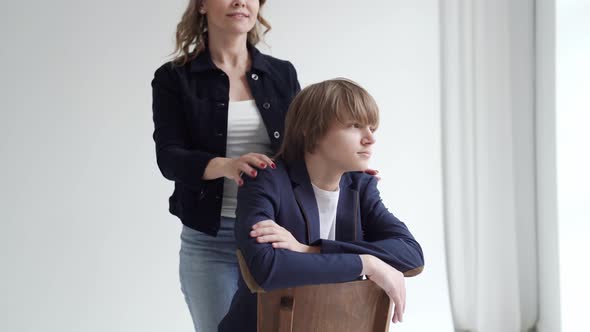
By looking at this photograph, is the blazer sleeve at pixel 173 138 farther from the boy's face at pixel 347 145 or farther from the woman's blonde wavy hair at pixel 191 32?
the boy's face at pixel 347 145

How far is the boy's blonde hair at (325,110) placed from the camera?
1.66 meters

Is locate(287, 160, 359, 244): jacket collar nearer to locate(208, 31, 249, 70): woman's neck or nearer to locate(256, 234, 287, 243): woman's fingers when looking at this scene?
locate(256, 234, 287, 243): woman's fingers

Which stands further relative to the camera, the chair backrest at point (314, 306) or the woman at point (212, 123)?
the woman at point (212, 123)

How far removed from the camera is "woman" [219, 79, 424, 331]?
152 cm

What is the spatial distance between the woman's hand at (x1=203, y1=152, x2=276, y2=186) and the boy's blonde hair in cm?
10
